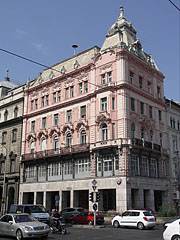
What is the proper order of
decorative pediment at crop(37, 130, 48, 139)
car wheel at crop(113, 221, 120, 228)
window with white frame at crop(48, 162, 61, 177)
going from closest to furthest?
car wheel at crop(113, 221, 120, 228), window with white frame at crop(48, 162, 61, 177), decorative pediment at crop(37, 130, 48, 139)

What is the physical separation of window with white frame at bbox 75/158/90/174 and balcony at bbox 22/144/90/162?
4.68ft

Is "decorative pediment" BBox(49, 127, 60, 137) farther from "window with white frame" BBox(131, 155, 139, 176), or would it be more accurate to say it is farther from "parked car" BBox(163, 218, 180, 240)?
"parked car" BBox(163, 218, 180, 240)

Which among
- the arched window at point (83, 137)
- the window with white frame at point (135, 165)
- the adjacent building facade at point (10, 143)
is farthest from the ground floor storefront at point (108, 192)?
the arched window at point (83, 137)

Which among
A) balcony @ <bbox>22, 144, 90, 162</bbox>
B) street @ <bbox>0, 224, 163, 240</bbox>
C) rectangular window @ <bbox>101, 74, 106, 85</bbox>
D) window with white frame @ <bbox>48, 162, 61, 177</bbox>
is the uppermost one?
rectangular window @ <bbox>101, 74, 106, 85</bbox>

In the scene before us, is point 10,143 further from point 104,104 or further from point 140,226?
point 140,226

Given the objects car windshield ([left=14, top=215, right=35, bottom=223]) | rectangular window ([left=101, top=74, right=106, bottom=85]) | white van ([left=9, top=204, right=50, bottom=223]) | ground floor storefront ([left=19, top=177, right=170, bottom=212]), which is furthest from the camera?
rectangular window ([left=101, top=74, right=106, bottom=85])

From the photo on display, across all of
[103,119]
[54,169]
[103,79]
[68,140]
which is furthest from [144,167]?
[54,169]

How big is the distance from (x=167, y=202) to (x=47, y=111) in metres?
22.7

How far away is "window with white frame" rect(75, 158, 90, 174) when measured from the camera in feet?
127

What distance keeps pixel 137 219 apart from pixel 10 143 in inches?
1280

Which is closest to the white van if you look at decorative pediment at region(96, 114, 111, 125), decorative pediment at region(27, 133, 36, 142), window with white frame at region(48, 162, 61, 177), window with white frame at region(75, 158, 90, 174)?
window with white frame at region(75, 158, 90, 174)

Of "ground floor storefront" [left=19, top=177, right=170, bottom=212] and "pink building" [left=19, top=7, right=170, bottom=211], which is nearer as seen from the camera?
"ground floor storefront" [left=19, top=177, right=170, bottom=212]

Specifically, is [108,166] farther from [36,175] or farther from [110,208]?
[36,175]

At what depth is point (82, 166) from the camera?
129ft
